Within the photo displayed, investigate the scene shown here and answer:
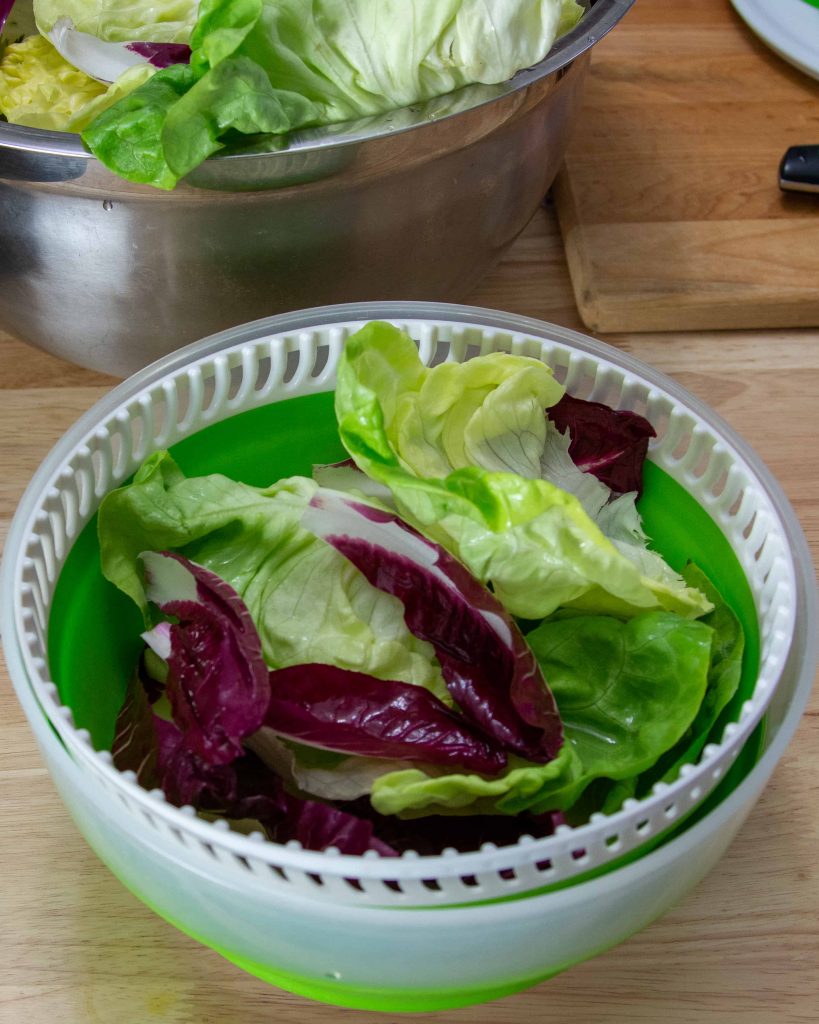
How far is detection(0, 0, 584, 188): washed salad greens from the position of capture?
0.73 m

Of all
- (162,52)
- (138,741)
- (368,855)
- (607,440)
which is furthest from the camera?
(162,52)

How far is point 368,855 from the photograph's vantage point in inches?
20.1

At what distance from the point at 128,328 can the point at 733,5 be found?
0.92m

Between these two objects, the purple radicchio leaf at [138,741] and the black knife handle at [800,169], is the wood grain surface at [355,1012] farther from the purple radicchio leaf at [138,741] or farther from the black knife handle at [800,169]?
the black knife handle at [800,169]

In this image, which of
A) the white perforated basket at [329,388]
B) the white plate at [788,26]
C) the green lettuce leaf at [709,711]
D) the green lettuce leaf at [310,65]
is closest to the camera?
the white perforated basket at [329,388]

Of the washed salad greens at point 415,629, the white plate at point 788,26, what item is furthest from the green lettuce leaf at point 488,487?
the white plate at point 788,26

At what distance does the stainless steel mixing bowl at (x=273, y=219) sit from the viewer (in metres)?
0.76

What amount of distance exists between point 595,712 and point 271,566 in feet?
0.68

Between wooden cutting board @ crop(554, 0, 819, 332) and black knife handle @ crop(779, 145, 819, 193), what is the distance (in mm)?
20

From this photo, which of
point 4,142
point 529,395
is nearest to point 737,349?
point 529,395

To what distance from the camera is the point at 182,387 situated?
0.75 m

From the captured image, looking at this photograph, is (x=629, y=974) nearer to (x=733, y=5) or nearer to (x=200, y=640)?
(x=200, y=640)

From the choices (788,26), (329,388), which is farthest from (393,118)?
(788,26)

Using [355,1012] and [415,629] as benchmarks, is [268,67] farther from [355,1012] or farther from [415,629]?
[355,1012]
